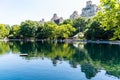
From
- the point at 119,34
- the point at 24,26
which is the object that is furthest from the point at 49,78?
the point at 24,26

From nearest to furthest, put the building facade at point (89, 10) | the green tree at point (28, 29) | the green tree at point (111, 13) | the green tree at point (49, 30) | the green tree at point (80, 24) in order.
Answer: the green tree at point (111, 13) → the green tree at point (49, 30) → the green tree at point (80, 24) → the green tree at point (28, 29) → the building facade at point (89, 10)

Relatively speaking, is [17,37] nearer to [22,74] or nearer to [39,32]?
[39,32]

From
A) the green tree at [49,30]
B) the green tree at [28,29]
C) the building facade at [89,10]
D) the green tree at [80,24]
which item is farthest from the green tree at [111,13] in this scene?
the building facade at [89,10]

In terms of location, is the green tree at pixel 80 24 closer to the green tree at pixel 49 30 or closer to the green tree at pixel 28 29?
the green tree at pixel 49 30

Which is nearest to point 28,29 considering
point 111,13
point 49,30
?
point 49,30

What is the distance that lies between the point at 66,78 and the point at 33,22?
11280cm

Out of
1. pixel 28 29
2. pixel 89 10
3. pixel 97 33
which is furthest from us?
pixel 89 10

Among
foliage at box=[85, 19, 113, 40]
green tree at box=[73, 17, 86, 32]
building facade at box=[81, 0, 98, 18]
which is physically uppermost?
building facade at box=[81, 0, 98, 18]

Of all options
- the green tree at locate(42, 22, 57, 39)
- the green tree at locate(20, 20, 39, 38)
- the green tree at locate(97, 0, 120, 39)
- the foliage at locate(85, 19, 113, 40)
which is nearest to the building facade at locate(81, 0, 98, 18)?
the green tree at locate(20, 20, 39, 38)

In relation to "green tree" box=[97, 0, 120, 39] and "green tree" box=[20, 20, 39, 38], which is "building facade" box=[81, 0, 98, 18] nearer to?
"green tree" box=[20, 20, 39, 38]

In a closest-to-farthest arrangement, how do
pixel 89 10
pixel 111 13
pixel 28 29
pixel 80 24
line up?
pixel 111 13 → pixel 80 24 → pixel 28 29 → pixel 89 10

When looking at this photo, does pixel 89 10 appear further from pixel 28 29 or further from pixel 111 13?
pixel 111 13

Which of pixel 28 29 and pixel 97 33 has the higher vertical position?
pixel 28 29

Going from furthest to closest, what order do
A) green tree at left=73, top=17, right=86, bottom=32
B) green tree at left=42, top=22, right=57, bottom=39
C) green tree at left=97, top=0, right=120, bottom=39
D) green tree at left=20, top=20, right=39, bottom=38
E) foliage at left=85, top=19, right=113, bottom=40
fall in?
green tree at left=20, top=20, right=39, bottom=38 < green tree at left=73, top=17, right=86, bottom=32 < green tree at left=42, top=22, right=57, bottom=39 < foliage at left=85, top=19, right=113, bottom=40 < green tree at left=97, top=0, right=120, bottom=39
